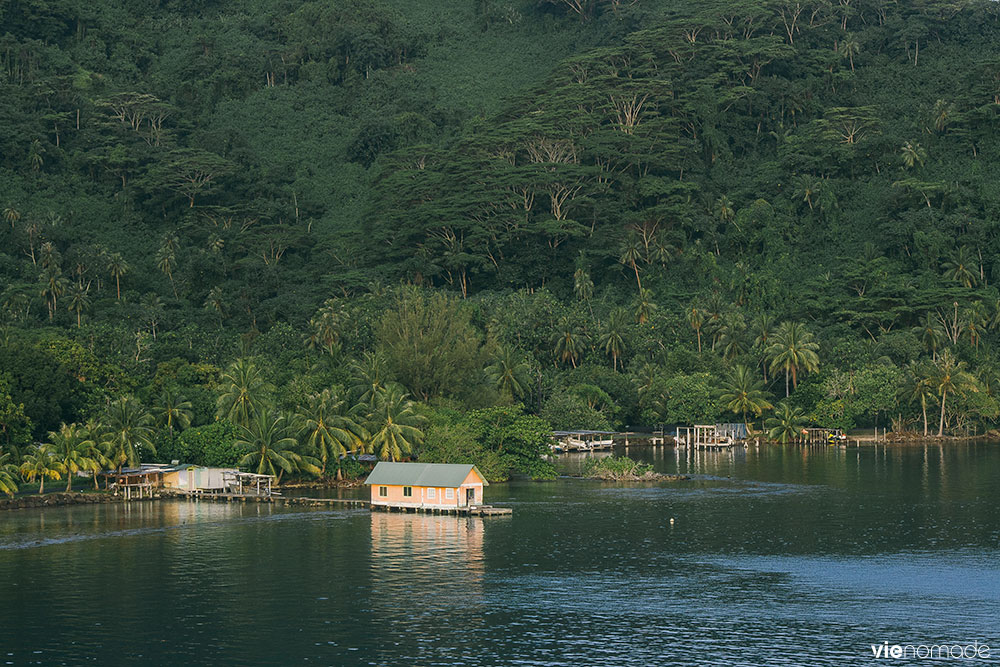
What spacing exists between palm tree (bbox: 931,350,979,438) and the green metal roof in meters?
77.9

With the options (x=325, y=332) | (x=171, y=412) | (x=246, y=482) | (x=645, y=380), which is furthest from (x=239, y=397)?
(x=645, y=380)

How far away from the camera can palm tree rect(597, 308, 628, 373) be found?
178375 millimetres

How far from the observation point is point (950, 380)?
160750 mm

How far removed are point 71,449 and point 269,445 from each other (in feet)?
58.6

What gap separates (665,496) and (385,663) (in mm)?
57972

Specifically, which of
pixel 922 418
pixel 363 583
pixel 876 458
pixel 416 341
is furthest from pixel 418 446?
pixel 922 418

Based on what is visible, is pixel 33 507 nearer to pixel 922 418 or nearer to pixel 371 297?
pixel 371 297

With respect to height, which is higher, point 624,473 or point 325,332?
point 325,332

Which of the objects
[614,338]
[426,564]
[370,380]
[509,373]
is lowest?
[426,564]

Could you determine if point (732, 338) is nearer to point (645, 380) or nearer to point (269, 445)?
Result: point (645, 380)

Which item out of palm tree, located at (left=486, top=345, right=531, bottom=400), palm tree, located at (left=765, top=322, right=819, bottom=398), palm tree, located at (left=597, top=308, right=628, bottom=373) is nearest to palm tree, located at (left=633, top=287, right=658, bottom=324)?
palm tree, located at (left=597, top=308, right=628, bottom=373)

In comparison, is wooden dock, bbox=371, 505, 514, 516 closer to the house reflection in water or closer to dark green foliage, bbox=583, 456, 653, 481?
the house reflection in water

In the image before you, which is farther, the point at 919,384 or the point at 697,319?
the point at 697,319

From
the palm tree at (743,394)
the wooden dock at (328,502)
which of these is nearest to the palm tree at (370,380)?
the wooden dock at (328,502)
